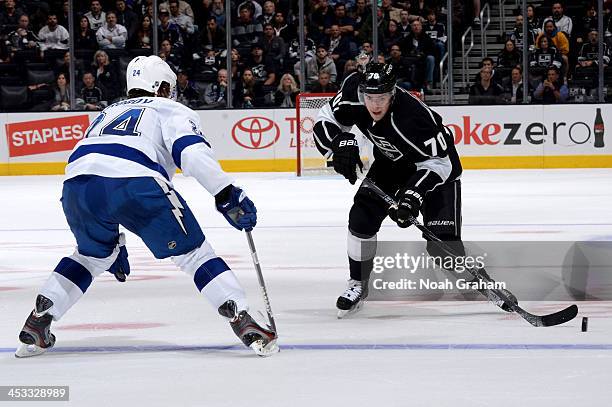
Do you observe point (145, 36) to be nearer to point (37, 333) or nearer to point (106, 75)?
point (106, 75)

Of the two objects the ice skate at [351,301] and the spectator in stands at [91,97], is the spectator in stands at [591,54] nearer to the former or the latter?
the spectator in stands at [91,97]

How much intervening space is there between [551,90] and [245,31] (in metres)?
3.70

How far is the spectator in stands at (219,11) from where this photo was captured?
14375mm

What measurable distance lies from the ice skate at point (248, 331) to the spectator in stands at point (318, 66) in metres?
10.5

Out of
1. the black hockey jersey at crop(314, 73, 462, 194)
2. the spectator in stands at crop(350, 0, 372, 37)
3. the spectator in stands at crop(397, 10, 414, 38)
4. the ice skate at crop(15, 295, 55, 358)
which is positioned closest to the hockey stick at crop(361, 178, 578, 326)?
the black hockey jersey at crop(314, 73, 462, 194)

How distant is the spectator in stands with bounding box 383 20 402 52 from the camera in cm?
1413

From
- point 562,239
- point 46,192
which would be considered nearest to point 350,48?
point 46,192

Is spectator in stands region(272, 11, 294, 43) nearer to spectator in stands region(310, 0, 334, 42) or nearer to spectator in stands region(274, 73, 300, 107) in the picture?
spectator in stands region(310, 0, 334, 42)

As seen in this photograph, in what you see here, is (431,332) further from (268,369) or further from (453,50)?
(453,50)

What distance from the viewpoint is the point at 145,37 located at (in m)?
14.2

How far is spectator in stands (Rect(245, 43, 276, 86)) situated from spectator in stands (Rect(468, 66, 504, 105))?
2.34 metres

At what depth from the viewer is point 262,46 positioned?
14352 millimetres

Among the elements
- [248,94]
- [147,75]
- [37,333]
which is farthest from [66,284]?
[248,94]

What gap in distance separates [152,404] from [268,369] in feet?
1.75
